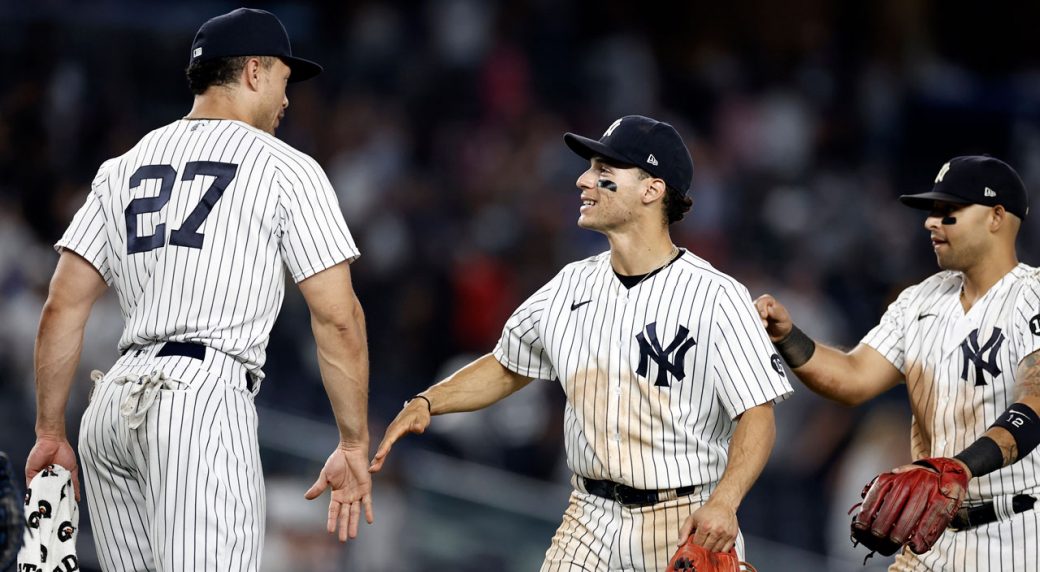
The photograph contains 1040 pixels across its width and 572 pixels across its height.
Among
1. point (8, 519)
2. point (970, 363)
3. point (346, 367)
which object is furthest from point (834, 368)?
point (8, 519)

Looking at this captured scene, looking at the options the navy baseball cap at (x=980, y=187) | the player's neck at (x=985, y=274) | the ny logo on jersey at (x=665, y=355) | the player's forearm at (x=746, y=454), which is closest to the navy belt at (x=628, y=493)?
the player's forearm at (x=746, y=454)

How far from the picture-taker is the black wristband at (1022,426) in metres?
4.29

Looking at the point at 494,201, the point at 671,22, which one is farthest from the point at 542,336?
the point at 671,22

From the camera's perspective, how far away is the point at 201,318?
4.13 meters

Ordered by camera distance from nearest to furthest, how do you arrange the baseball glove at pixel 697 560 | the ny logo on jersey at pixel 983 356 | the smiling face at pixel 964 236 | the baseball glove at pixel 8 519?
1. the baseball glove at pixel 8 519
2. the baseball glove at pixel 697 560
3. the ny logo on jersey at pixel 983 356
4. the smiling face at pixel 964 236

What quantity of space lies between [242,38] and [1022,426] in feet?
8.67

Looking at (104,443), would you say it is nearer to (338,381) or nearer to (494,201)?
(338,381)

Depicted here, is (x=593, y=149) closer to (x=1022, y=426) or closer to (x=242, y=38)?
(x=242, y=38)

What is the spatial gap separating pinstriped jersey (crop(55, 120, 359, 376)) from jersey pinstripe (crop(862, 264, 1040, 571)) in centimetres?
200

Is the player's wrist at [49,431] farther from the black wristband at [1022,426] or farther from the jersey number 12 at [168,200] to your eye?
the black wristband at [1022,426]

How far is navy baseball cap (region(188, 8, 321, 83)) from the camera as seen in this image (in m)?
4.35

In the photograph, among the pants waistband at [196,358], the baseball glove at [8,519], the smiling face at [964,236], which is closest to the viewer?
the baseball glove at [8,519]

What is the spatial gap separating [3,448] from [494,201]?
4.49 m

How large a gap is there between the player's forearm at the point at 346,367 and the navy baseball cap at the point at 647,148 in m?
→ 0.93
